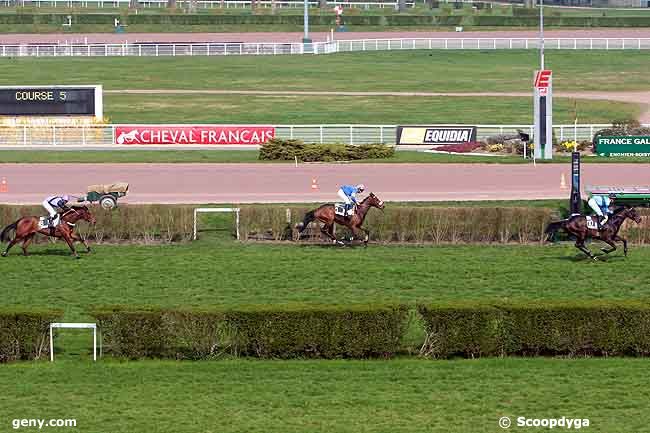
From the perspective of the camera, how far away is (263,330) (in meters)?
20.0

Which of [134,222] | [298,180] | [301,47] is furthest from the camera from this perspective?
[301,47]

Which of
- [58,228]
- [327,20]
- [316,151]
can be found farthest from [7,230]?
[327,20]

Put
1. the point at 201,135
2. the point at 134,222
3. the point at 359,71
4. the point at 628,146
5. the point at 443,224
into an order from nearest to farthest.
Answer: the point at 443,224 < the point at 134,222 < the point at 628,146 < the point at 201,135 < the point at 359,71

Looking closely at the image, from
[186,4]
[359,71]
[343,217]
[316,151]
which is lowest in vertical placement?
[343,217]

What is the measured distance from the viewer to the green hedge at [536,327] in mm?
19984

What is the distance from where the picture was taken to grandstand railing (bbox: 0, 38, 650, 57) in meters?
88.8

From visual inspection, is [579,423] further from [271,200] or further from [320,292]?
[271,200]

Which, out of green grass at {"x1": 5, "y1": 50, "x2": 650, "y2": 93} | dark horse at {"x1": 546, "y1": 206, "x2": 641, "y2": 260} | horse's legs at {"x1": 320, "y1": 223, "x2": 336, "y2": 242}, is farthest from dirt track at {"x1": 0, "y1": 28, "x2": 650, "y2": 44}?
dark horse at {"x1": 546, "y1": 206, "x2": 641, "y2": 260}

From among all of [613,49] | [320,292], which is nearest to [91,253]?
[320,292]

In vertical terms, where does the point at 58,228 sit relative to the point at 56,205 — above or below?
below
